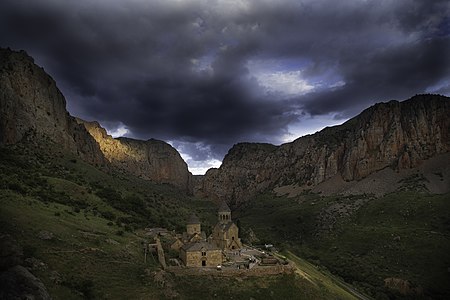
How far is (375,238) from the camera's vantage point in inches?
4008

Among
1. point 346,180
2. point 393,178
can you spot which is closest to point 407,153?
point 393,178

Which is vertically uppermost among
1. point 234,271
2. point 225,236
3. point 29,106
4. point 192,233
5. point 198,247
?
point 29,106

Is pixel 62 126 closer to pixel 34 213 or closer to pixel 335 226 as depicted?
pixel 34 213

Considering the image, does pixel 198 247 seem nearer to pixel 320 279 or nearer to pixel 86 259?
pixel 86 259

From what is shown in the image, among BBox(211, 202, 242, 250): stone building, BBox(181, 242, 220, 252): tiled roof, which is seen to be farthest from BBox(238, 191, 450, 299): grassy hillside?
BBox(181, 242, 220, 252): tiled roof

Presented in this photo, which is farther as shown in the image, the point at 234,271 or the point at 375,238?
the point at 375,238

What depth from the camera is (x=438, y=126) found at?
168 metres

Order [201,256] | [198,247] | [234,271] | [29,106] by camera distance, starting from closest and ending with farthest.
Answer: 1. [234,271]
2. [201,256]
3. [198,247]
4. [29,106]

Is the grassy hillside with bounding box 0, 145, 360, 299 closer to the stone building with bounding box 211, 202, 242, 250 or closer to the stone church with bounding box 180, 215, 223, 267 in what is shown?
the stone church with bounding box 180, 215, 223, 267

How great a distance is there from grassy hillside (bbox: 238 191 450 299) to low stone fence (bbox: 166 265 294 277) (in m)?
36.2

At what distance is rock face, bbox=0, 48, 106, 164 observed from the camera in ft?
289

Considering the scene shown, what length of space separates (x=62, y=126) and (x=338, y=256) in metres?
86.4

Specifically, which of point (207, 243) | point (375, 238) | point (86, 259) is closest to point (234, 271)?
point (207, 243)

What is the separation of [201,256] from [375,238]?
6893 centimetres
